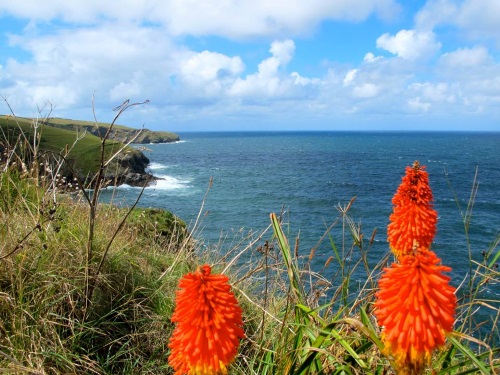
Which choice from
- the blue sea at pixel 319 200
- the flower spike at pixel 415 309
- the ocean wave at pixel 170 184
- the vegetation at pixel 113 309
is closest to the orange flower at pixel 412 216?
the vegetation at pixel 113 309

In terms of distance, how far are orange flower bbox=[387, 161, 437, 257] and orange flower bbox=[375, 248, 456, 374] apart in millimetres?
1312

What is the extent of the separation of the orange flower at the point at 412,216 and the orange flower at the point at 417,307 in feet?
4.31

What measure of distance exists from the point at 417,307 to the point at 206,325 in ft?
2.80

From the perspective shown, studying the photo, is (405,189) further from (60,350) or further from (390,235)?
(60,350)

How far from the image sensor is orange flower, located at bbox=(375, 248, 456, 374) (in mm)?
A: 1710

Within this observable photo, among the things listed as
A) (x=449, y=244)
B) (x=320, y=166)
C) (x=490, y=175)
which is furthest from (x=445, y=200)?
(x=320, y=166)

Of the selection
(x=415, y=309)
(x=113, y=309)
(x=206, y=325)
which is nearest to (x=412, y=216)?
(x=415, y=309)

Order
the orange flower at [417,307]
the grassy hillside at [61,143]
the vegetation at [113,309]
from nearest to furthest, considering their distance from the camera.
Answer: the orange flower at [417,307], the vegetation at [113,309], the grassy hillside at [61,143]

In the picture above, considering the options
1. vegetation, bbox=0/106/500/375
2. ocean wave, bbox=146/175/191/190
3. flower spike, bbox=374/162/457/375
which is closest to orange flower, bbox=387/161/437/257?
vegetation, bbox=0/106/500/375

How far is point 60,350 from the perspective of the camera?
3514 mm

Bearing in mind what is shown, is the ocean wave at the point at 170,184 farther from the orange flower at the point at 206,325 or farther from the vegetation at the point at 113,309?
the orange flower at the point at 206,325

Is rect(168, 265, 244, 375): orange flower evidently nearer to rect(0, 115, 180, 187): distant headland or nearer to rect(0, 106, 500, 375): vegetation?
rect(0, 106, 500, 375): vegetation

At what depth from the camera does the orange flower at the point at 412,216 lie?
309cm

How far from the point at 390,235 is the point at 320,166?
6914 cm
